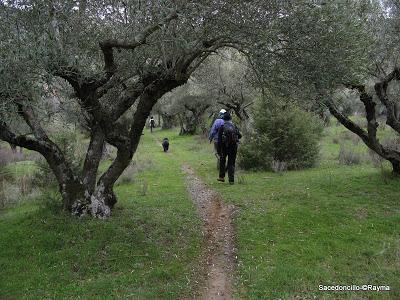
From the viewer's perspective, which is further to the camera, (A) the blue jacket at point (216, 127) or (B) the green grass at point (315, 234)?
(A) the blue jacket at point (216, 127)

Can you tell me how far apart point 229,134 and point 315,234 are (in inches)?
216

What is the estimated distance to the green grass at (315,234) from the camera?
7.67 metres

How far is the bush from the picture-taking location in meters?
19.4

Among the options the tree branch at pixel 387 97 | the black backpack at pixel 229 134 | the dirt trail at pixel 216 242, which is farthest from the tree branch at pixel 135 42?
the tree branch at pixel 387 97

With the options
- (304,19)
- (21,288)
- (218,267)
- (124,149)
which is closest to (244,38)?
(304,19)

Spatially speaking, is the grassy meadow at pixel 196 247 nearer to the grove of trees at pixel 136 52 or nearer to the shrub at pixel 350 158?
the grove of trees at pixel 136 52

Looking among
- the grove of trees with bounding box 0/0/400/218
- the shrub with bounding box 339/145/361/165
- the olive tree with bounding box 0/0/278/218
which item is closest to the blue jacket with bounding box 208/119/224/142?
the grove of trees with bounding box 0/0/400/218

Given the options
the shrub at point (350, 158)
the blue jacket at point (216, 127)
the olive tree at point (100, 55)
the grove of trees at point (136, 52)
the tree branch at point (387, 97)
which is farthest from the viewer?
the shrub at point (350, 158)

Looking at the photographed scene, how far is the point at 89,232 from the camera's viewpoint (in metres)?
9.59

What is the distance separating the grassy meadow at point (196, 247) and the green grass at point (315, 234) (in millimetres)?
23

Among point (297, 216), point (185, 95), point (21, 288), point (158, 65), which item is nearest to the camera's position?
point (21, 288)

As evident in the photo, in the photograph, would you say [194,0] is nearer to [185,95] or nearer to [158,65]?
[158,65]

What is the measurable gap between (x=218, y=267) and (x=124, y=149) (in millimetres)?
3954

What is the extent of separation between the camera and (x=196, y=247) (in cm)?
930
